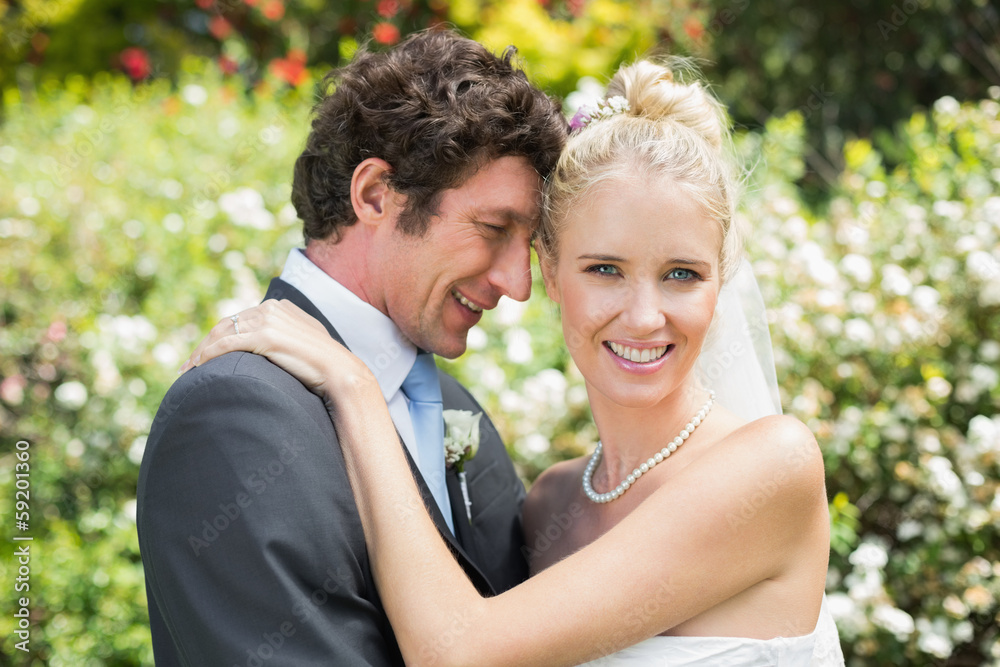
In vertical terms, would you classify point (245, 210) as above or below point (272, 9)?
above

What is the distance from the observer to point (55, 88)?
9109 millimetres

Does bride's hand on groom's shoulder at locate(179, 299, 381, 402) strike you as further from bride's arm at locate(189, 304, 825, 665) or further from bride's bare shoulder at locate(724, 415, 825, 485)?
bride's bare shoulder at locate(724, 415, 825, 485)

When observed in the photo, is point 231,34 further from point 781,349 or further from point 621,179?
point 621,179

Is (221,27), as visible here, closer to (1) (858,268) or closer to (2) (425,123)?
(1) (858,268)

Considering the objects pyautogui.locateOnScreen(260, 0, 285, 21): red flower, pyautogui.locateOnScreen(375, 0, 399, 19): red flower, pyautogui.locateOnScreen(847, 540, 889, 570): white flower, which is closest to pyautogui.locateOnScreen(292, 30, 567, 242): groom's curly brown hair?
pyautogui.locateOnScreen(847, 540, 889, 570): white flower

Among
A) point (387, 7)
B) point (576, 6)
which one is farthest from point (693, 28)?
point (387, 7)

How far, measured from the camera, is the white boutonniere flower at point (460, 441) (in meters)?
2.42

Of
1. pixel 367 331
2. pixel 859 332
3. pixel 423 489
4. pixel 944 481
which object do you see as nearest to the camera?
pixel 423 489

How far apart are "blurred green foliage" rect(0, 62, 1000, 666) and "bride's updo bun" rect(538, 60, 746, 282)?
30.5 inches

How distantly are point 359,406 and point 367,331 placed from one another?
1.32 ft

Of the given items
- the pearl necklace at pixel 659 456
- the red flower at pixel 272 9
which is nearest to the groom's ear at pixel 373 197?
the pearl necklace at pixel 659 456

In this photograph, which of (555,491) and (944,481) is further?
(944,481)

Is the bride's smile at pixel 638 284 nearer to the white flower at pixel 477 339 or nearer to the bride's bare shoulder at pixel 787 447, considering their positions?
the bride's bare shoulder at pixel 787 447

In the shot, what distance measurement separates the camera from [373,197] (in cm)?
230
